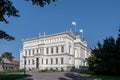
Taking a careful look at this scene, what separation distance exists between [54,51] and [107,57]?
103 feet

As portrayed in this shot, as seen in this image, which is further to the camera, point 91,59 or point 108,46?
point 91,59

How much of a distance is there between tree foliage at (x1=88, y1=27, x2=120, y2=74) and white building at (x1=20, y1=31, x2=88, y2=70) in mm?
22147

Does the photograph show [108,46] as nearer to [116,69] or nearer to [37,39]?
[116,69]

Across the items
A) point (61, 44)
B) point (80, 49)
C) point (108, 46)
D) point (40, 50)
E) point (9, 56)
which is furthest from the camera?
point (9, 56)

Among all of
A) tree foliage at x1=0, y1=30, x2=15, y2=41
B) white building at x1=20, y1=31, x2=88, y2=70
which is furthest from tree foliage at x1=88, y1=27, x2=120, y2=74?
tree foliage at x1=0, y1=30, x2=15, y2=41

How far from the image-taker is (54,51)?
75.6 metres

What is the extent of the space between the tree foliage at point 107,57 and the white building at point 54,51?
22147 millimetres

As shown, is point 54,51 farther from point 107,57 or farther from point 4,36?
point 4,36

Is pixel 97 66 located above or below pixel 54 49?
below

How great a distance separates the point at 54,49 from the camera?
75500 mm

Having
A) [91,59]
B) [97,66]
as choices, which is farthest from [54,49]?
[97,66]

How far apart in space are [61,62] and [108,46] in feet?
91.8

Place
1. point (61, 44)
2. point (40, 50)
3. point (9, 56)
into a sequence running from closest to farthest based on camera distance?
point (61, 44)
point (40, 50)
point (9, 56)

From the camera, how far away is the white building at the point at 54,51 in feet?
239
